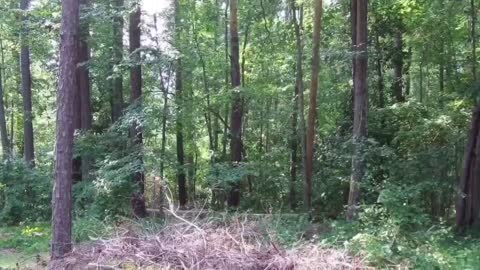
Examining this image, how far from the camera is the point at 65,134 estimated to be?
28.8 ft

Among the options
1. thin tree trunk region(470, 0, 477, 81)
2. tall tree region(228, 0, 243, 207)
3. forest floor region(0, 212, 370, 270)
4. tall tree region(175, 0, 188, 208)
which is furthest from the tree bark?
thin tree trunk region(470, 0, 477, 81)

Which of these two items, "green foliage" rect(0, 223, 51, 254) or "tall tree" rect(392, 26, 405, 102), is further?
"tall tree" rect(392, 26, 405, 102)

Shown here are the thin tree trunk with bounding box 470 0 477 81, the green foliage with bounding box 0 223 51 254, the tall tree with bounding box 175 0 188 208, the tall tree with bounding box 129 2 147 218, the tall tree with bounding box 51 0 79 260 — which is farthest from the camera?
the thin tree trunk with bounding box 470 0 477 81

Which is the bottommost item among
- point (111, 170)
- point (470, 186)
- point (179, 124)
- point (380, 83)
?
point (470, 186)

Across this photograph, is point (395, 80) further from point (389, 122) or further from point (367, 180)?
point (367, 180)

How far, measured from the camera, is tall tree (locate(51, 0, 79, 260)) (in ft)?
28.5

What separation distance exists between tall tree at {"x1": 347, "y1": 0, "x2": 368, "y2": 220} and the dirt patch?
359 cm

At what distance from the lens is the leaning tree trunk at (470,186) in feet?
37.2

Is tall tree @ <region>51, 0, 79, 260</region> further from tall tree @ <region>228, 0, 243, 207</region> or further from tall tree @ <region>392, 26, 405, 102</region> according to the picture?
tall tree @ <region>392, 26, 405, 102</region>

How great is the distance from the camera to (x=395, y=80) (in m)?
16.8

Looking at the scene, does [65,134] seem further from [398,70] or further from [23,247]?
[398,70]

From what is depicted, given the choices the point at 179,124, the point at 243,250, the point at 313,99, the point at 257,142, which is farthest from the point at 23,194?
the point at 243,250

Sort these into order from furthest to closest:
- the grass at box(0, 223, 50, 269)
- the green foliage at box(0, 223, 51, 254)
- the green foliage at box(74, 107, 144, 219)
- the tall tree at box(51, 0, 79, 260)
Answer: the green foliage at box(74, 107, 144, 219) < the green foliage at box(0, 223, 51, 254) < the grass at box(0, 223, 50, 269) < the tall tree at box(51, 0, 79, 260)

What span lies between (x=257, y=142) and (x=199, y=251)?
1321 centimetres
